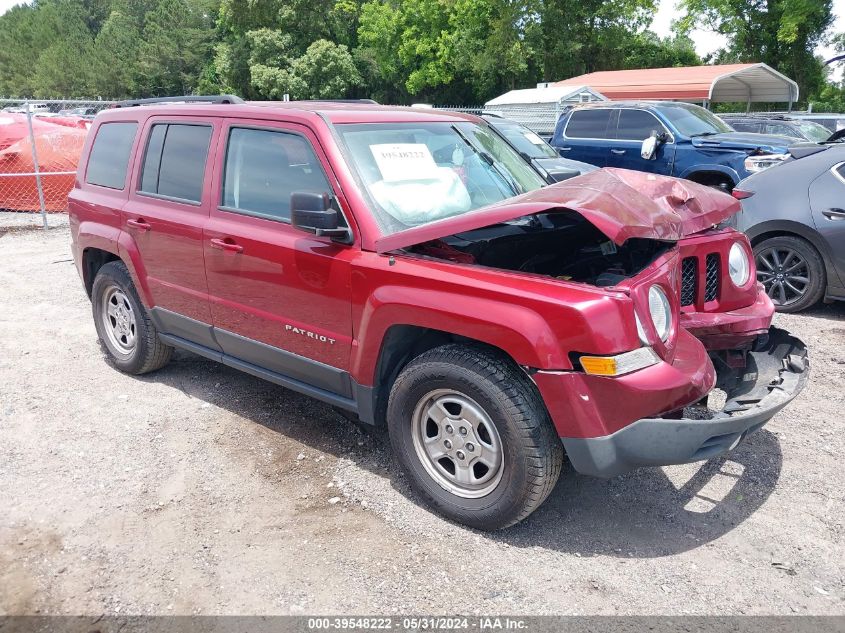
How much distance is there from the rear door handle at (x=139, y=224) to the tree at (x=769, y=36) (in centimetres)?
3460

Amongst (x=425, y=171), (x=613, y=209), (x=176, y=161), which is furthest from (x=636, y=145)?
(x=613, y=209)

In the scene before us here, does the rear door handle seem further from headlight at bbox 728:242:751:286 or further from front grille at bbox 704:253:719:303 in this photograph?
headlight at bbox 728:242:751:286

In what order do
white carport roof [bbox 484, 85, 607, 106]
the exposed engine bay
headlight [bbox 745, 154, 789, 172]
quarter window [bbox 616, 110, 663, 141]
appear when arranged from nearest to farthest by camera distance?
the exposed engine bay → headlight [bbox 745, 154, 789, 172] → quarter window [bbox 616, 110, 663, 141] → white carport roof [bbox 484, 85, 607, 106]

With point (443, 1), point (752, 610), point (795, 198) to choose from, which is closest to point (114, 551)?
point (752, 610)

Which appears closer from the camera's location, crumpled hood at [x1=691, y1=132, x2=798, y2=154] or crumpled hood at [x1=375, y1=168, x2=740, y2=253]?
crumpled hood at [x1=375, y1=168, x2=740, y2=253]

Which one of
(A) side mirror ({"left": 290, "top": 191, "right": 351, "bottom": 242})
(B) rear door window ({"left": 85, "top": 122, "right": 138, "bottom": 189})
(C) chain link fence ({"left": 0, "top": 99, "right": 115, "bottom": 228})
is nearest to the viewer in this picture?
→ (A) side mirror ({"left": 290, "top": 191, "right": 351, "bottom": 242})

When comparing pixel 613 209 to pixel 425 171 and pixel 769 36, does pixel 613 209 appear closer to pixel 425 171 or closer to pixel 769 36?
pixel 425 171

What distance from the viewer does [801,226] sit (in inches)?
244

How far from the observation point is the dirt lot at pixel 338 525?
283 cm

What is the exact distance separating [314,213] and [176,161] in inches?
63.4

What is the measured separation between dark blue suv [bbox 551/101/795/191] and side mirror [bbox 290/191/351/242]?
8428mm

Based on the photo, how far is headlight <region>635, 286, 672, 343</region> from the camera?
2.99 m

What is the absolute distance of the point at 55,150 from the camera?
1244cm

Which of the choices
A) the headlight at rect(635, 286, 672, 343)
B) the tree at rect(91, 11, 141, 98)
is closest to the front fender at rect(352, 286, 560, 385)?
the headlight at rect(635, 286, 672, 343)
